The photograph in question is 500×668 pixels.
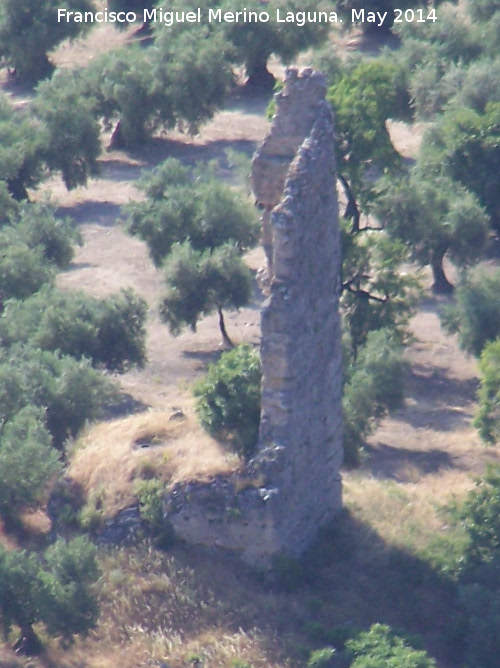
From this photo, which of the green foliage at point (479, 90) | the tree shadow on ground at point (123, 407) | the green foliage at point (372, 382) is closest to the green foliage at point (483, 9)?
the green foliage at point (479, 90)

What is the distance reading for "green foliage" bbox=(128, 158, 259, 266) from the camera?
28891mm

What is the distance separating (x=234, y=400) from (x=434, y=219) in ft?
44.9

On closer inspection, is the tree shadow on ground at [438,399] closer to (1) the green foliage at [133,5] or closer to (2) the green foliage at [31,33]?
(2) the green foliage at [31,33]

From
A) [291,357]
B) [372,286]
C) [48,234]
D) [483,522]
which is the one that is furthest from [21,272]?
[483,522]

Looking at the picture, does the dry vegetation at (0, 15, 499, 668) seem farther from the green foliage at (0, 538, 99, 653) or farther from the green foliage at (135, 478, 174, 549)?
the green foliage at (0, 538, 99, 653)

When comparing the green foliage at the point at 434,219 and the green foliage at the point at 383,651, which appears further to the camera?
the green foliage at the point at 434,219

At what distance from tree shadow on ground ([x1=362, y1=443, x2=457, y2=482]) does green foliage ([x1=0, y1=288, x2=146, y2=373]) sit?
6.14m

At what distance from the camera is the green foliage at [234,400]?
620 inches

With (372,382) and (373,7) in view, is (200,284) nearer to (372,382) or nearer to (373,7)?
(372,382)

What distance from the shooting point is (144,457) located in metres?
16.4

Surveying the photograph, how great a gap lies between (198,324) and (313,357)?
45.5 ft

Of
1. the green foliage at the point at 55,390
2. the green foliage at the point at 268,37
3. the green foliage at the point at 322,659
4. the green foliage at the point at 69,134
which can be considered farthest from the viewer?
the green foliage at the point at 268,37

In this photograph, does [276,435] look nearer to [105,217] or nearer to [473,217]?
[473,217]

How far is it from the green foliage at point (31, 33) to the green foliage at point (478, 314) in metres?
24.9
